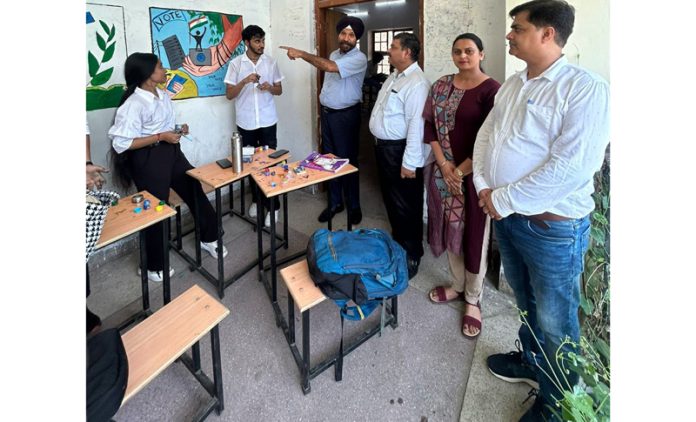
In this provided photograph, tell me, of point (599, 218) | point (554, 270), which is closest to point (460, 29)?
point (599, 218)

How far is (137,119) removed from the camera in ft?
7.71

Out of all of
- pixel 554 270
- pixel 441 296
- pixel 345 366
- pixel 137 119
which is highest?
pixel 137 119

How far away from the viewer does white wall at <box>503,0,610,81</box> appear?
68.8 inches

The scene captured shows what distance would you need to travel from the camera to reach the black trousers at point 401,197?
2.49m

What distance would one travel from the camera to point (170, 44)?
10.5 feet

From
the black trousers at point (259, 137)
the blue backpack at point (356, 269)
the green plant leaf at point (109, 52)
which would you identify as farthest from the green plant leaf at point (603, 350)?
the green plant leaf at point (109, 52)

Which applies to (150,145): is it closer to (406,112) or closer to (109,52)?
(109,52)

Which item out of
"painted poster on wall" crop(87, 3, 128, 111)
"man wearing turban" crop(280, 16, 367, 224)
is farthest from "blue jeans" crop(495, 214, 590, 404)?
"painted poster on wall" crop(87, 3, 128, 111)

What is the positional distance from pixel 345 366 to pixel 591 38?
1899 mm

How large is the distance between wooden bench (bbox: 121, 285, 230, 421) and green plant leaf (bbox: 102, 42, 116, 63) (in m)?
2.13

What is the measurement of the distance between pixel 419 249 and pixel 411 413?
1.18 metres

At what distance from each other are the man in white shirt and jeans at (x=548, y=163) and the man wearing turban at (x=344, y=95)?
1.71 metres
